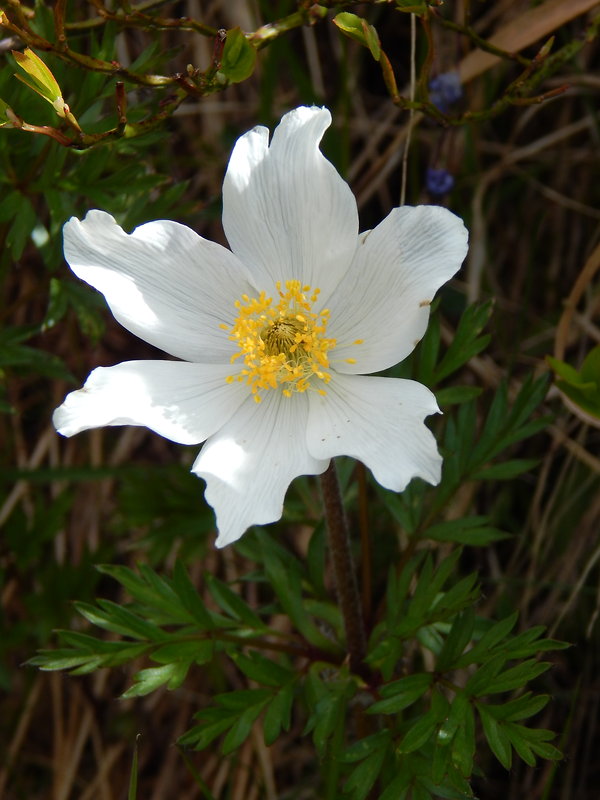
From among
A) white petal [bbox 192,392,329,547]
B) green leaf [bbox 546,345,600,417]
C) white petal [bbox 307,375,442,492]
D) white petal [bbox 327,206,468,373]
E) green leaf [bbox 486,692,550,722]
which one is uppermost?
white petal [bbox 327,206,468,373]

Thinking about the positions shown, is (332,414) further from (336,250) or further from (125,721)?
(125,721)

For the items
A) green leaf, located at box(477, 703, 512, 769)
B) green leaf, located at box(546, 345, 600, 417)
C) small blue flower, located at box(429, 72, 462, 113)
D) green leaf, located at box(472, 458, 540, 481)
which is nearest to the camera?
green leaf, located at box(477, 703, 512, 769)

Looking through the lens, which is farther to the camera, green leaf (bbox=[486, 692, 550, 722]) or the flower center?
the flower center

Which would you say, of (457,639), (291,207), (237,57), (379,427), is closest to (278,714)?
(457,639)

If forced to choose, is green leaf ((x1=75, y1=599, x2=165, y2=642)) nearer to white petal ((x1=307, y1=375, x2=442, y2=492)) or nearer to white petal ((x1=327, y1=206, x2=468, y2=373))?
white petal ((x1=307, y1=375, x2=442, y2=492))

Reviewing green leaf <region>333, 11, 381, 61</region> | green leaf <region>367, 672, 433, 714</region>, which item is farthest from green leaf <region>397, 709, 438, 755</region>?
green leaf <region>333, 11, 381, 61</region>

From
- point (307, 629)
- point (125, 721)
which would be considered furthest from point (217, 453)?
point (125, 721)
